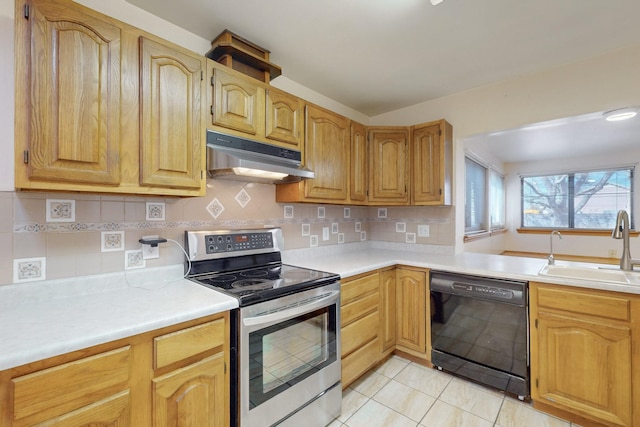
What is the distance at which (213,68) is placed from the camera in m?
1.54

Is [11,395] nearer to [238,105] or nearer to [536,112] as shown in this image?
[238,105]

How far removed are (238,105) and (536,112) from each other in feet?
7.41

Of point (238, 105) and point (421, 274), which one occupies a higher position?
point (238, 105)

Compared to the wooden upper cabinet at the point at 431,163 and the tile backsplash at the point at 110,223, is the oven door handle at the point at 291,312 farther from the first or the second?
the wooden upper cabinet at the point at 431,163

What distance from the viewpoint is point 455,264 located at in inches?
84.9

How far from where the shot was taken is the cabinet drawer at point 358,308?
74.5 inches

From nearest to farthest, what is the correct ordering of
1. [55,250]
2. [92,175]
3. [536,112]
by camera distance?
[92,175], [55,250], [536,112]

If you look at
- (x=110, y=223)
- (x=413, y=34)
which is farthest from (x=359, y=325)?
(x=413, y=34)

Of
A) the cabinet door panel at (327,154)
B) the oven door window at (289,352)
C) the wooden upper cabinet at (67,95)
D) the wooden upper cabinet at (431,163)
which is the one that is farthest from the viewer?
the wooden upper cabinet at (431,163)

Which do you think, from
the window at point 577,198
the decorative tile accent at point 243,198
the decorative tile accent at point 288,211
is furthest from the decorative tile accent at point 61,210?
the window at point 577,198

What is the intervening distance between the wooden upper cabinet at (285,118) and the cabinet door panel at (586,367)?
1.97 metres

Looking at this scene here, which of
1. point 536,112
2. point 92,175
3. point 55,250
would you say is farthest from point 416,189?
point 55,250

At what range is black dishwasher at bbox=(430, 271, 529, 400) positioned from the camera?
1830 millimetres

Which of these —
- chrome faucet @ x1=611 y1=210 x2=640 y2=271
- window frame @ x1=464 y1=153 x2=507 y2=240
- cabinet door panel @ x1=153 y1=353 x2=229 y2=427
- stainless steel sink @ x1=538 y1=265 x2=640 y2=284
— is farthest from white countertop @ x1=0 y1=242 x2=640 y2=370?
window frame @ x1=464 y1=153 x2=507 y2=240
